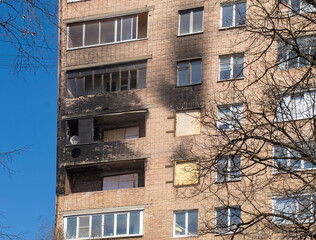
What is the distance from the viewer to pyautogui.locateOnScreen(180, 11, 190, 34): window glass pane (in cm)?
4559

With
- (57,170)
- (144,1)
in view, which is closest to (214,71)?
(144,1)

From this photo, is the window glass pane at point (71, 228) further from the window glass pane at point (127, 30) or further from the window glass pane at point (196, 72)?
the window glass pane at point (127, 30)

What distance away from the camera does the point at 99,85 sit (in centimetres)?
4684

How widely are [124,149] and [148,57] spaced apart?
496 cm

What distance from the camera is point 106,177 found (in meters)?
46.4

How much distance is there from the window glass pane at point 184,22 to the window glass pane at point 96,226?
10.3 meters

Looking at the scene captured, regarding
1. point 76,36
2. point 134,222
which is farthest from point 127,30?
point 134,222

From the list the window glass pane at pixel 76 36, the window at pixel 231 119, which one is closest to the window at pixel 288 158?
the window at pixel 231 119

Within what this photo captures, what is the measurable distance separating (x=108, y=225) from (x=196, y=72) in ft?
28.8

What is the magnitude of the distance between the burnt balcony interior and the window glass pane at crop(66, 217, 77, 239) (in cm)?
160

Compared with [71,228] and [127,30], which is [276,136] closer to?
[71,228]

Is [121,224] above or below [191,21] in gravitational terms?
below

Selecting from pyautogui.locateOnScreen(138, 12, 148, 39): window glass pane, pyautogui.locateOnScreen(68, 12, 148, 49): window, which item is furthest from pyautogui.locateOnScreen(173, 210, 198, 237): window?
pyautogui.locateOnScreen(138, 12, 148, 39): window glass pane

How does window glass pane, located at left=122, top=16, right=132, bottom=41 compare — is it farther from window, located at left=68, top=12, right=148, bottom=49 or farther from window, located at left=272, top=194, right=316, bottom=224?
window, located at left=272, top=194, right=316, bottom=224
